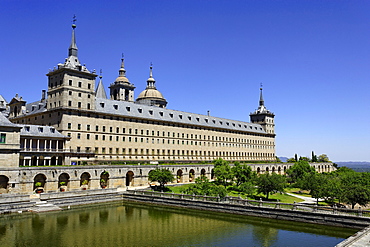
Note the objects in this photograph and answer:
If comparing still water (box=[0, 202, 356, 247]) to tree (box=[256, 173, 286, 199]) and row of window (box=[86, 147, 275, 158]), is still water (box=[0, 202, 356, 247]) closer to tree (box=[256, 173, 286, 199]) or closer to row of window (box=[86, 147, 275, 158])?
tree (box=[256, 173, 286, 199])

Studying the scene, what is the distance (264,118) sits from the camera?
432 ft

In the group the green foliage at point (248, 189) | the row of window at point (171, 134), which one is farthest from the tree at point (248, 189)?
the row of window at point (171, 134)

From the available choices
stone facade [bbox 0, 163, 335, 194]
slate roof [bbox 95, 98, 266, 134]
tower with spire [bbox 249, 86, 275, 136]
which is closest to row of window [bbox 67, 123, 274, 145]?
slate roof [bbox 95, 98, 266, 134]

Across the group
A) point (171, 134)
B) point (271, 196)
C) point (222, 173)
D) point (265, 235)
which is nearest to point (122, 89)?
point (171, 134)

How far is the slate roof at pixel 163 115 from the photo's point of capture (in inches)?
2966

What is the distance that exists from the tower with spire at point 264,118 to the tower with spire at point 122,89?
5382 centimetres

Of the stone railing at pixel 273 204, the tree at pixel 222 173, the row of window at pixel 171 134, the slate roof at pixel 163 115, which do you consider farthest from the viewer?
the slate roof at pixel 163 115

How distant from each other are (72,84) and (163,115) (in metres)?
28.8

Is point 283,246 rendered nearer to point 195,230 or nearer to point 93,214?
point 195,230

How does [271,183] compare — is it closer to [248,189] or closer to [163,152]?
[248,189]

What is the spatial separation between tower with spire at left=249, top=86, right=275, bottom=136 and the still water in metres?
93.6

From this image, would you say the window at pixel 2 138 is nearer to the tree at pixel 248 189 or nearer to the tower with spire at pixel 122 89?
the tree at pixel 248 189

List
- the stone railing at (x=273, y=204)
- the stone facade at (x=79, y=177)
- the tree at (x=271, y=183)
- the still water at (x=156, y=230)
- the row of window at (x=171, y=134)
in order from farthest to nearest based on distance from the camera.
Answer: the row of window at (x=171, y=134)
the tree at (x=271, y=183)
the stone facade at (x=79, y=177)
the stone railing at (x=273, y=204)
the still water at (x=156, y=230)

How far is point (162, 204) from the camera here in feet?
165
